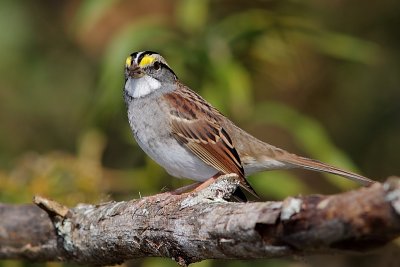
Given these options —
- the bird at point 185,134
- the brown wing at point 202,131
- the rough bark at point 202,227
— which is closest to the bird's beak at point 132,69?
the bird at point 185,134

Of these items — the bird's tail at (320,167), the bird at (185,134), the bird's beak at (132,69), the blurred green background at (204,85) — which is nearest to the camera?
the bird's tail at (320,167)

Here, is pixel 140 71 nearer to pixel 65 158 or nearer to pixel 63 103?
pixel 65 158

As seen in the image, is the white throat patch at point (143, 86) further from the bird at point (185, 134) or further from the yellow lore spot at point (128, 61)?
the yellow lore spot at point (128, 61)

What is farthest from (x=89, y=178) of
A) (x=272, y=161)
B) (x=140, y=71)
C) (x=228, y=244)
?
(x=228, y=244)

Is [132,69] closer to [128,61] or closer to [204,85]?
[128,61]

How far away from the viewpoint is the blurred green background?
4609 millimetres

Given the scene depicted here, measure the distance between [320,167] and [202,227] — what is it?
1.40m

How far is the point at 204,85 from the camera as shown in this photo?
474cm

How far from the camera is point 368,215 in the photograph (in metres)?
2.26

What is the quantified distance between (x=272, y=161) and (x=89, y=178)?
93 centimetres

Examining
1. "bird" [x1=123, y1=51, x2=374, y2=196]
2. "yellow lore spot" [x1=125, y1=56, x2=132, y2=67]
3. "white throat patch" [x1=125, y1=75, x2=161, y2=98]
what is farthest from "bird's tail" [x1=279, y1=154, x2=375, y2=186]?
"yellow lore spot" [x1=125, y1=56, x2=132, y2=67]

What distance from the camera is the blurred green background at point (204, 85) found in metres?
4.61

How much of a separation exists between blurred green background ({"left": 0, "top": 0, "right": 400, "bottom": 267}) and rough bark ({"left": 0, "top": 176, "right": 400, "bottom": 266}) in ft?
1.30

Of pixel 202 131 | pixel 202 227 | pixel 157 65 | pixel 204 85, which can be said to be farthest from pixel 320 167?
pixel 202 227
